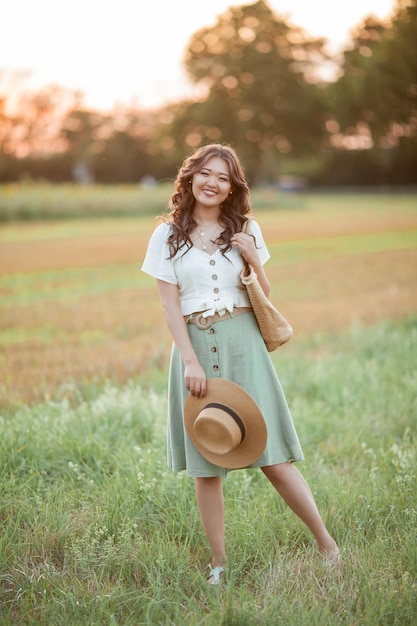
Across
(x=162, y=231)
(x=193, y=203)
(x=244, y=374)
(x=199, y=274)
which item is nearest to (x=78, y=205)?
(x=193, y=203)

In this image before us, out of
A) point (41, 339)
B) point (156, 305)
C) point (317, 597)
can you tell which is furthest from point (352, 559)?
point (156, 305)

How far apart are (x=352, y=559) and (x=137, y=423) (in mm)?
2127

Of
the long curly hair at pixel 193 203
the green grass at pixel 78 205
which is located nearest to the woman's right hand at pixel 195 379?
the long curly hair at pixel 193 203

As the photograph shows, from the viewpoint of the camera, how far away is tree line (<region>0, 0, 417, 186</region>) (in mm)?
54500

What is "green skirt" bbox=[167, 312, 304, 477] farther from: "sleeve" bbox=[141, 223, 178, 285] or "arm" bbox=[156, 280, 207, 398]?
"sleeve" bbox=[141, 223, 178, 285]

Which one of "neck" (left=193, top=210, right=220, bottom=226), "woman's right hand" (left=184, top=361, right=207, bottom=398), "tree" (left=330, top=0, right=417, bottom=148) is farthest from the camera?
"tree" (left=330, top=0, right=417, bottom=148)

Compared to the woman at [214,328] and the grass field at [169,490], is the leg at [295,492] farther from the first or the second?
the grass field at [169,490]

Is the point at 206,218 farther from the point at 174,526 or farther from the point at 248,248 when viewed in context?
the point at 174,526

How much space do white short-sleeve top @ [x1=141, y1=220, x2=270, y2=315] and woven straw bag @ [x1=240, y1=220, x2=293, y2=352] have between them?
0.24 ft

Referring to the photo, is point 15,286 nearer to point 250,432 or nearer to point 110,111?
point 250,432

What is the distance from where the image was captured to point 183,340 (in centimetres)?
291

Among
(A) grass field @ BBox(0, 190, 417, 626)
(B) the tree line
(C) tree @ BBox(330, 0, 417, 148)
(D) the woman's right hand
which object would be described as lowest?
(A) grass field @ BBox(0, 190, 417, 626)

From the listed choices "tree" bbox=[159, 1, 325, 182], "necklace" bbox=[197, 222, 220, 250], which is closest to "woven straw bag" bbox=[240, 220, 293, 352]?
"necklace" bbox=[197, 222, 220, 250]

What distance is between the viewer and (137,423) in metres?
4.79
